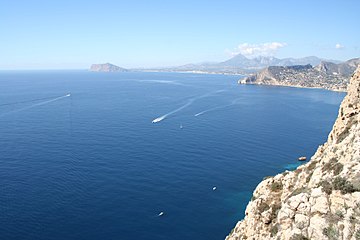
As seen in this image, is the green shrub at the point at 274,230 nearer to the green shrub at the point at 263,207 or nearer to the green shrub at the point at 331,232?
the green shrub at the point at 263,207

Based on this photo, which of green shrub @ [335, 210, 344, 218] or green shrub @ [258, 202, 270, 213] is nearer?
green shrub @ [335, 210, 344, 218]

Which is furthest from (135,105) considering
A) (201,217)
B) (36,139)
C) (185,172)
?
(201,217)

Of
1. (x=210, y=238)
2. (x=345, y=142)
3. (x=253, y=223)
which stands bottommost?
(x=210, y=238)

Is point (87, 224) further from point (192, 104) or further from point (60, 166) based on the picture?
point (192, 104)

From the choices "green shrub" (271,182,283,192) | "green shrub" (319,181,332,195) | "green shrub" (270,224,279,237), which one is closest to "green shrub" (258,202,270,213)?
"green shrub" (270,224,279,237)

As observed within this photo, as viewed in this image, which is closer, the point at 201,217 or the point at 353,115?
the point at 353,115

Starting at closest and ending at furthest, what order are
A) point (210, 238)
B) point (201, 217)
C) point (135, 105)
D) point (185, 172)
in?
point (210, 238)
point (201, 217)
point (185, 172)
point (135, 105)

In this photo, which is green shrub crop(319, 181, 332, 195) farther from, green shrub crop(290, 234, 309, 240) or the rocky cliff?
green shrub crop(290, 234, 309, 240)
